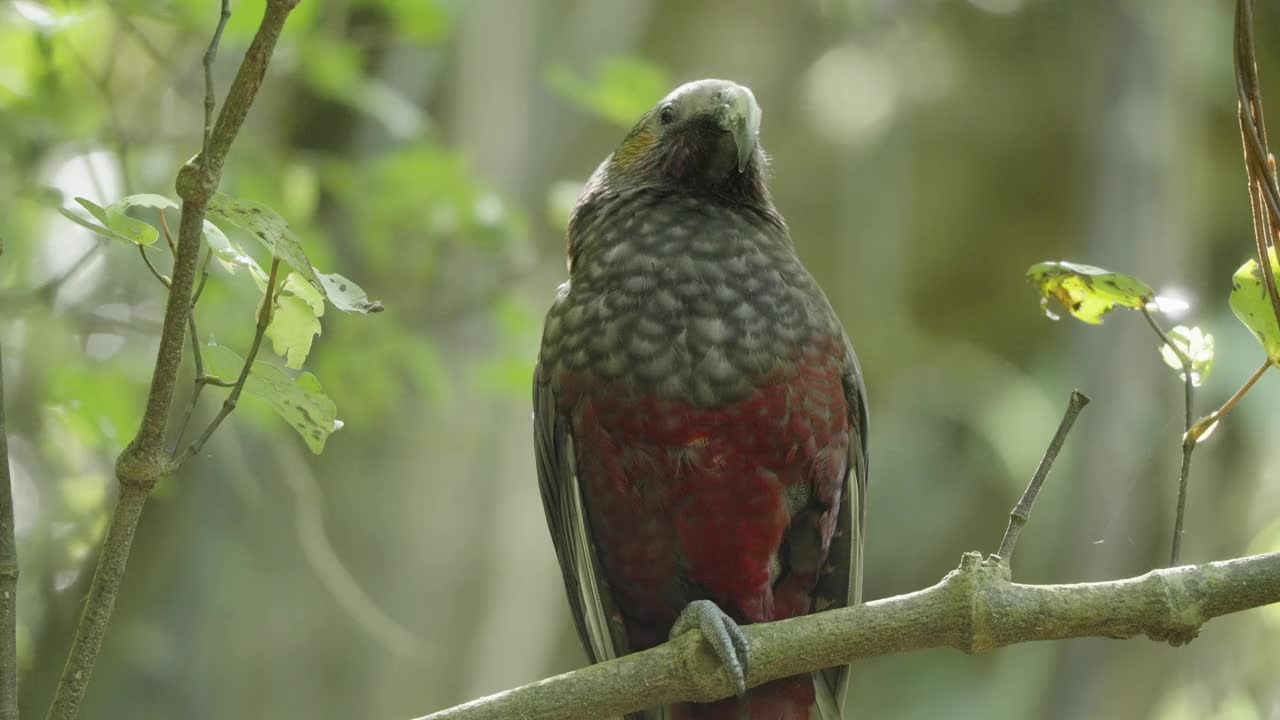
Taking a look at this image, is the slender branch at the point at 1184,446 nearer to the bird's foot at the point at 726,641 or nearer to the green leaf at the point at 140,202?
the bird's foot at the point at 726,641

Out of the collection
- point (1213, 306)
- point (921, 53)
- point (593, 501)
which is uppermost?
point (921, 53)

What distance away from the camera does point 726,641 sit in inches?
70.6

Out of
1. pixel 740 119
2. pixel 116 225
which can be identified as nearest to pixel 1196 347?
pixel 740 119

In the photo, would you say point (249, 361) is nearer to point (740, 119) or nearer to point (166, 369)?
point (166, 369)

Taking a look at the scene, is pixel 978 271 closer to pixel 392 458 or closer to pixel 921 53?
pixel 921 53

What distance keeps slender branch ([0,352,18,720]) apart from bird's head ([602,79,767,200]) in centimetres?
151

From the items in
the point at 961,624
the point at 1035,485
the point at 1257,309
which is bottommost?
the point at 961,624

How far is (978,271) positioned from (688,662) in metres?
6.67

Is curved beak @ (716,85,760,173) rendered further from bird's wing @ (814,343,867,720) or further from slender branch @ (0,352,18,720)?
slender branch @ (0,352,18,720)

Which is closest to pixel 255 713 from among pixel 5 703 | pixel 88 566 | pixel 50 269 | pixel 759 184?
pixel 88 566

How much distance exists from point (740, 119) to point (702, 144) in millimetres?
129

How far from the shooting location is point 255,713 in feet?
14.3

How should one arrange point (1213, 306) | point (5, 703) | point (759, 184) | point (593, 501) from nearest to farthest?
point (5, 703)
point (593, 501)
point (759, 184)
point (1213, 306)

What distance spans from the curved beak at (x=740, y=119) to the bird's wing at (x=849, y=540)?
0.46 m
